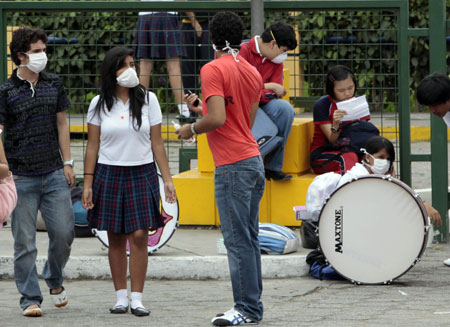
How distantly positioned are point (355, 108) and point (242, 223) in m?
2.68

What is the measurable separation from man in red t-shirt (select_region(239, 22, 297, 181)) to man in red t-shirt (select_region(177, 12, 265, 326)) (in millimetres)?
2351

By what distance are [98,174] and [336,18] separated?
139 inches

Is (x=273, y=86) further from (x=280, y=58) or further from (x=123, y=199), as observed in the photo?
(x=123, y=199)

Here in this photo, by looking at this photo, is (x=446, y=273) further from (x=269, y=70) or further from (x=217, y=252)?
(x=269, y=70)

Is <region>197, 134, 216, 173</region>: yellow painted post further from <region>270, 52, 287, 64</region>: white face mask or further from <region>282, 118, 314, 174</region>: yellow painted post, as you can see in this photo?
<region>270, 52, 287, 64</region>: white face mask

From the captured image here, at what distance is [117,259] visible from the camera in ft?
19.8

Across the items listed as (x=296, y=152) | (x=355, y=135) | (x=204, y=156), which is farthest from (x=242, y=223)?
(x=204, y=156)

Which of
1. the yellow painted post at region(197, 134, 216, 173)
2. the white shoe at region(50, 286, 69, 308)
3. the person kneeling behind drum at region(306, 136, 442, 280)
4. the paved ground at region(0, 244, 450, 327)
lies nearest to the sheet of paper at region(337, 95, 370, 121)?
the person kneeling behind drum at region(306, 136, 442, 280)

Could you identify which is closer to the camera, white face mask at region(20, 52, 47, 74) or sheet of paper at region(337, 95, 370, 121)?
white face mask at region(20, 52, 47, 74)

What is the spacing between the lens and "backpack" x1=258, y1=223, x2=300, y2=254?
284 inches

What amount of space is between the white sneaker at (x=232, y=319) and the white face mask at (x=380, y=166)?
1.93m

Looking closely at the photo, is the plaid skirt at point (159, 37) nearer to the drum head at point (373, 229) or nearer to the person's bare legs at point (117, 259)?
the drum head at point (373, 229)

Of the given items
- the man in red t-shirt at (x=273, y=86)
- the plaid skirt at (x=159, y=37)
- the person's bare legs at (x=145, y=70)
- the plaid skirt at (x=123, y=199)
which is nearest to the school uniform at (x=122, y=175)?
the plaid skirt at (x=123, y=199)

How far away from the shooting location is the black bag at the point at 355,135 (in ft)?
26.1
